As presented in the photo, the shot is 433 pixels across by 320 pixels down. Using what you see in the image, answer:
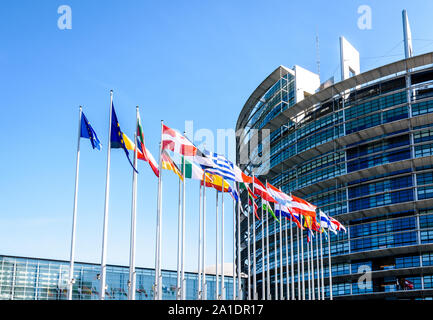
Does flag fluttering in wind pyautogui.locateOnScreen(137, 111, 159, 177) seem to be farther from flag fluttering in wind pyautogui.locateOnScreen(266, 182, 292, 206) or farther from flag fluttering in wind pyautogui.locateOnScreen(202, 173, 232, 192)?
flag fluttering in wind pyautogui.locateOnScreen(266, 182, 292, 206)

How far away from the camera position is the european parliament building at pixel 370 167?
73875 millimetres

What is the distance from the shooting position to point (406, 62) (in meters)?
76.2

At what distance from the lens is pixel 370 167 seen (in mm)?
76938

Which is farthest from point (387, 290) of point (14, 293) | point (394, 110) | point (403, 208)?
point (14, 293)

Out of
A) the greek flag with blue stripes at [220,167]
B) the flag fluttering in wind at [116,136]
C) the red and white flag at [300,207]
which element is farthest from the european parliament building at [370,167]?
the flag fluttering in wind at [116,136]

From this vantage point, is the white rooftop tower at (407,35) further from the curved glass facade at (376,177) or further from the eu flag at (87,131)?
the eu flag at (87,131)

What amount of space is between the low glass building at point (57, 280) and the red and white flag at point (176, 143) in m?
41.0

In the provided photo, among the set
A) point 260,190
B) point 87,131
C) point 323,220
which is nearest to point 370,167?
point 323,220

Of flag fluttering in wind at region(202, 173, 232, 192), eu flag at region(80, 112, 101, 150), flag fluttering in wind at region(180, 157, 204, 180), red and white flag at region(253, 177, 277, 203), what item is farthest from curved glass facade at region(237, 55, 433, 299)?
eu flag at region(80, 112, 101, 150)

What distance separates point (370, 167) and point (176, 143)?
159ft

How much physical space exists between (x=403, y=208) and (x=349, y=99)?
1774cm
